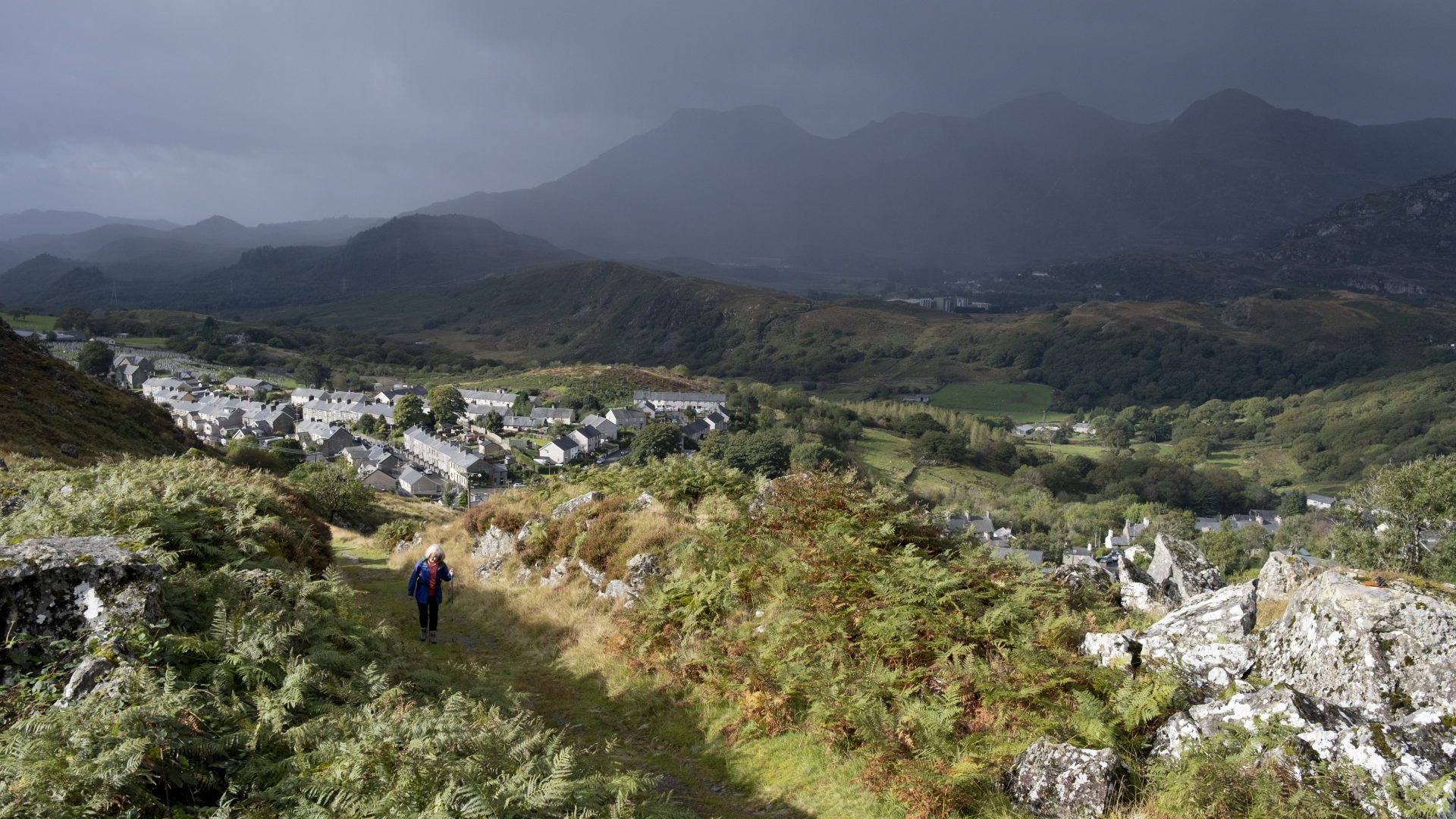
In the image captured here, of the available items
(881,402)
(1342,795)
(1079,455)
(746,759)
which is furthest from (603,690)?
(881,402)

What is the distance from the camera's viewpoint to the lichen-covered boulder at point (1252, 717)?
21.8 feet

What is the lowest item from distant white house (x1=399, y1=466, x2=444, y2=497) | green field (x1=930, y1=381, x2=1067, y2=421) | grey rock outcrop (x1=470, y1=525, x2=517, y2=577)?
green field (x1=930, y1=381, x2=1067, y2=421)

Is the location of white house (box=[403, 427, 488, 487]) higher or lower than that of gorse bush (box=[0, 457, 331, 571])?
lower

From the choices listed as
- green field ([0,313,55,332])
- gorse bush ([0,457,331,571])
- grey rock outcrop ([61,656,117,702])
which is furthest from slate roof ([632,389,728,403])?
grey rock outcrop ([61,656,117,702])

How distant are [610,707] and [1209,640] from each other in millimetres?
7276

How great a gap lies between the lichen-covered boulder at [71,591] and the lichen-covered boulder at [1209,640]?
9607mm

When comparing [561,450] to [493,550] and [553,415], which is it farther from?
[493,550]

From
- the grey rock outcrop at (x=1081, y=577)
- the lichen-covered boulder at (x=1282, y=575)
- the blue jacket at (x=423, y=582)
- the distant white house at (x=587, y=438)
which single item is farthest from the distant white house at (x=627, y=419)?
the lichen-covered boulder at (x=1282, y=575)

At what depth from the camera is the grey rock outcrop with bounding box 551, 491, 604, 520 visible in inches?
664

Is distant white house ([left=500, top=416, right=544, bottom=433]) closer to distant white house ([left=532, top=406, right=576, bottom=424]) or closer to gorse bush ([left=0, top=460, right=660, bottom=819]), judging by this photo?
distant white house ([left=532, top=406, right=576, bottom=424])

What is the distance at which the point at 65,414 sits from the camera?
101 feet

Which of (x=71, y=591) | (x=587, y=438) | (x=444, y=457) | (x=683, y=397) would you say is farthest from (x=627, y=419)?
(x=71, y=591)

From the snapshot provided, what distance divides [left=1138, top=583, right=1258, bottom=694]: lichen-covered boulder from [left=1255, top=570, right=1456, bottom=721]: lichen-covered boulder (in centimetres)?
30

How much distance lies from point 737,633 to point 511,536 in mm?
8730
